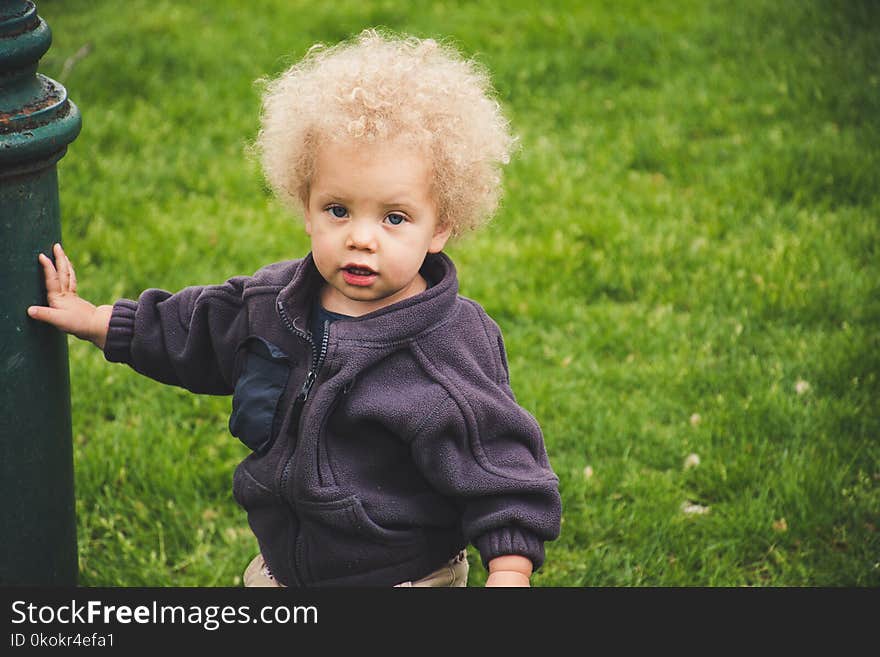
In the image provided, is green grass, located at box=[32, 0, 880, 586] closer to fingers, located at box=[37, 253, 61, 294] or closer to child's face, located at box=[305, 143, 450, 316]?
fingers, located at box=[37, 253, 61, 294]

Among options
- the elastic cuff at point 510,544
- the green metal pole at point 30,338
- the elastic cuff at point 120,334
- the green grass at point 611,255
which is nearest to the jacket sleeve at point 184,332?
the elastic cuff at point 120,334

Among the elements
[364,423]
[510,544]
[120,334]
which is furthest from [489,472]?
[120,334]

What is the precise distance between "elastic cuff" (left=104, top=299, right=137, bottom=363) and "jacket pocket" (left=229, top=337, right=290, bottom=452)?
0.89 feet

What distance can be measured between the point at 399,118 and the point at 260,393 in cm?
62

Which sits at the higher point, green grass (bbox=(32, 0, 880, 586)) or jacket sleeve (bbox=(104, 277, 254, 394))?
jacket sleeve (bbox=(104, 277, 254, 394))

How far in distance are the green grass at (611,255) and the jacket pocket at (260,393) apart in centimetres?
111

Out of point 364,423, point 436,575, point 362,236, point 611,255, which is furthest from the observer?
point 611,255

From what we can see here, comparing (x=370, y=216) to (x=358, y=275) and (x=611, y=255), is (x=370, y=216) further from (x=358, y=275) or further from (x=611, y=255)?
(x=611, y=255)

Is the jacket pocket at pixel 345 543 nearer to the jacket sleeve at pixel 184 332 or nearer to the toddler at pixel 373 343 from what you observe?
the toddler at pixel 373 343

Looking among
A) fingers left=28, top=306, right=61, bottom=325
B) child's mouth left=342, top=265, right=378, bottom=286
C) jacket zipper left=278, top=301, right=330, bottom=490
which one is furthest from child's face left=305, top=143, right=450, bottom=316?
fingers left=28, top=306, right=61, bottom=325

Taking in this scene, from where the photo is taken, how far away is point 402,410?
2.22 metres

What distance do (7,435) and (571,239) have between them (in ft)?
10.7

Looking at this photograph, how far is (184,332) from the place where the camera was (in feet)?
8.15

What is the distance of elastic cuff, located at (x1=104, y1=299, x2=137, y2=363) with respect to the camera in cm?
247
